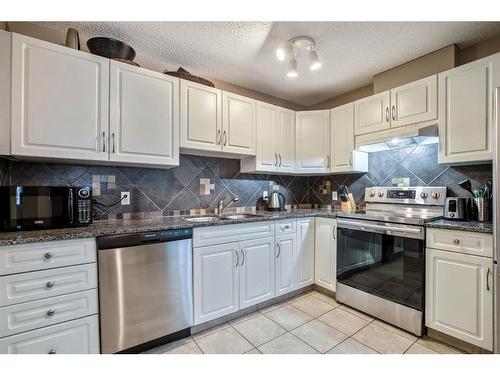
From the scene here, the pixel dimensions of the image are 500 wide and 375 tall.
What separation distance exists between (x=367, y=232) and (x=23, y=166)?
9.29 feet

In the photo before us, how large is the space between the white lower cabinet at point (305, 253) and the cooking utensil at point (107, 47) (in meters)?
2.19

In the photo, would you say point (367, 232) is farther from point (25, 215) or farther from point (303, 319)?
point (25, 215)

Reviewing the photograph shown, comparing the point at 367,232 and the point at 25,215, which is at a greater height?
the point at 25,215

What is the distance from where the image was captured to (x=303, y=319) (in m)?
2.08

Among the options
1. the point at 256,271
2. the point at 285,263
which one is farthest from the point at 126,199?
the point at 285,263

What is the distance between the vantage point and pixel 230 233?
2.02 m

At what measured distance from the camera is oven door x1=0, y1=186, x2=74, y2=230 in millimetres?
1391

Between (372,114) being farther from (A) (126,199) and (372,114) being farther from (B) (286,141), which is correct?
(A) (126,199)

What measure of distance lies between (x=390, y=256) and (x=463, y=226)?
563 mm

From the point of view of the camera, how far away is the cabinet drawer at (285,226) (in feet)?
7.61

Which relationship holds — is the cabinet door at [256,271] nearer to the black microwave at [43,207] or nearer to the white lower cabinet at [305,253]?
the white lower cabinet at [305,253]

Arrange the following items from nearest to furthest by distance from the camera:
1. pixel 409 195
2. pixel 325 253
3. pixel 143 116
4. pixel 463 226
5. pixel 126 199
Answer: pixel 463 226, pixel 143 116, pixel 126 199, pixel 409 195, pixel 325 253
